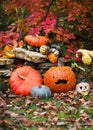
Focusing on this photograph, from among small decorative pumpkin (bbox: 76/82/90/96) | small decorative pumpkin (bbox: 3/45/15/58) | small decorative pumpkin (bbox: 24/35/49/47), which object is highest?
small decorative pumpkin (bbox: 24/35/49/47)

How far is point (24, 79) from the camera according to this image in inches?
307

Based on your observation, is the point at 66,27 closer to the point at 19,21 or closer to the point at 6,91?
the point at 19,21

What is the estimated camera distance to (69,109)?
6285mm

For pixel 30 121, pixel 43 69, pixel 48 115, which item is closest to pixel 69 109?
pixel 48 115

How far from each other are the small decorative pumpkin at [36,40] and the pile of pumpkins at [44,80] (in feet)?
2.01

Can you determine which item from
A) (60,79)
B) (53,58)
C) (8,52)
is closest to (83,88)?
(60,79)

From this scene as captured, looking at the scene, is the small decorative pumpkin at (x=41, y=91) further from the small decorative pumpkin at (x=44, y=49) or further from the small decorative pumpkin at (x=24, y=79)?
the small decorative pumpkin at (x=44, y=49)

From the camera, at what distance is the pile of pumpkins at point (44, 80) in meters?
7.63

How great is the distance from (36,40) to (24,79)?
0.98 m

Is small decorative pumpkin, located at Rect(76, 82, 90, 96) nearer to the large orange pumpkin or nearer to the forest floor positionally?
the forest floor

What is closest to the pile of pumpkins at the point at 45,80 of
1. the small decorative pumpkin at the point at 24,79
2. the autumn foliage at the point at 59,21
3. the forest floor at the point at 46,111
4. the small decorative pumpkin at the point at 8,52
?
the small decorative pumpkin at the point at 24,79

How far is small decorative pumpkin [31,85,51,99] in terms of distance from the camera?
7145 millimetres

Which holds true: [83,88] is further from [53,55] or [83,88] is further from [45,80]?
[53,55]

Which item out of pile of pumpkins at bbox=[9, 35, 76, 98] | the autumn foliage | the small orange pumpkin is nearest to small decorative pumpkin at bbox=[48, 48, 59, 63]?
the small orange pumpkin
